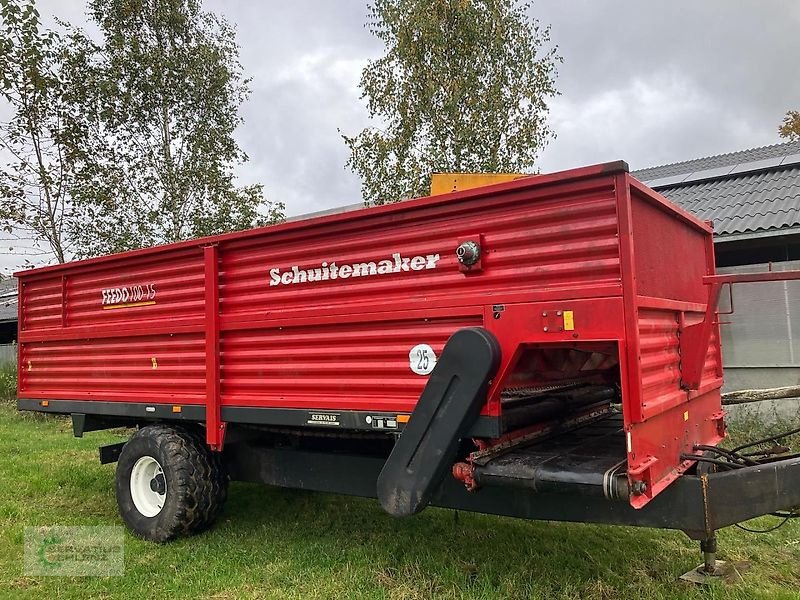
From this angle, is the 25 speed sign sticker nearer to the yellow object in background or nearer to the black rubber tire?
the yellow object in background

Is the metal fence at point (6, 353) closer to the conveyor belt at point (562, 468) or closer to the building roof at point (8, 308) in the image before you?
the building roof at point (8, 308)

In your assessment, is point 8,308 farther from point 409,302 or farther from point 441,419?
point 441,419

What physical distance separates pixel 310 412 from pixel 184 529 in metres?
1.51

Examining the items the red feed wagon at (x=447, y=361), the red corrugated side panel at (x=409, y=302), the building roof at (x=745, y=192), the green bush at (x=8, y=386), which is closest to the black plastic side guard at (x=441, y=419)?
the red feed wagon at (x=447, y=361)

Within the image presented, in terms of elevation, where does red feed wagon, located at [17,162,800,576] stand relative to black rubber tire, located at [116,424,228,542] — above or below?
above

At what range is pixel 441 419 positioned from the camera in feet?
10.0

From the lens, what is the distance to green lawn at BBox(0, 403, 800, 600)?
367cm

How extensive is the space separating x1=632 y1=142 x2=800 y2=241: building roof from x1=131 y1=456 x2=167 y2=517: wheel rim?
6735mm

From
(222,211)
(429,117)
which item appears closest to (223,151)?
(222,211)

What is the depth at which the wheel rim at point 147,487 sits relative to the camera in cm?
470

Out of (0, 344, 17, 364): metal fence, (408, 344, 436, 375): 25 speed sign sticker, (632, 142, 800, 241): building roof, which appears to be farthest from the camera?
(0, 344, 17, 364): metal fence

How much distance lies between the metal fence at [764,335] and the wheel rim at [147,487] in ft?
20.3

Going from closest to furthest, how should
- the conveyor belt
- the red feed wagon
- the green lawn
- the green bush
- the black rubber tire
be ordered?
the conveyor belt → the red feed wagon → the green lawn → the black rubber tire → the green bush

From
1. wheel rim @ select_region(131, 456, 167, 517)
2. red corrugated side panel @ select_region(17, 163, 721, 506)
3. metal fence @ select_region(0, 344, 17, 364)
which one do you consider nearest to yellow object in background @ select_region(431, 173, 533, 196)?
red corrugated side panel @ select_region(17, 163, 721, 506)
